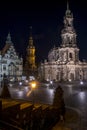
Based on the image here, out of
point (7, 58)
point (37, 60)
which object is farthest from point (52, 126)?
point (37, 60)

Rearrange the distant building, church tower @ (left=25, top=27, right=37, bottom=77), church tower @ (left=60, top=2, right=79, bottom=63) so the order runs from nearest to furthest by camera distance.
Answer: the distant building → church tower @ (left=60, top=2, right=79, bottom=63) → church tower @ (left=25, top=27, right=37, bottom=77)

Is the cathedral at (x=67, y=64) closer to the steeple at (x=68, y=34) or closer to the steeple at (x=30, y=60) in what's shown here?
the steeple at (x=68, y=34)

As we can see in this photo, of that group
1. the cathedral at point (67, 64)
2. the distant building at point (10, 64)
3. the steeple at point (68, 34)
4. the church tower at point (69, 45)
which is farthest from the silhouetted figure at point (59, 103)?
the steeple at point (68, 34)

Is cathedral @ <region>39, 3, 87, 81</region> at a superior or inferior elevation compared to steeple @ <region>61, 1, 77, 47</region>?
inferior

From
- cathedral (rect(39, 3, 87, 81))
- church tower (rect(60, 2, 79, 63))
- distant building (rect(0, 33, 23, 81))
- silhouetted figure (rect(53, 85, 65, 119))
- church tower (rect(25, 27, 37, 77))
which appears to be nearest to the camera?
silhouetted figure (rect(53, 85, 65, 119))

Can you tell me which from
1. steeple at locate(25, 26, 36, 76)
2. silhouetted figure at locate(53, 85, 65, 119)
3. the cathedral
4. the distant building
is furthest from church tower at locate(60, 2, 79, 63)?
silhouetted figure at locate(53, 85, 65, 119)

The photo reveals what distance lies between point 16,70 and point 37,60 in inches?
1166

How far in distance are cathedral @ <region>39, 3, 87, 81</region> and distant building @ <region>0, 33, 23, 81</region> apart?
535 inches

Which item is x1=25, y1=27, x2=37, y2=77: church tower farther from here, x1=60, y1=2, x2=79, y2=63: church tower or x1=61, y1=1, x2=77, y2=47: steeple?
x1=61, y1=1, x2=77, y2=47: steeple

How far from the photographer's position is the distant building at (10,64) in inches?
3250

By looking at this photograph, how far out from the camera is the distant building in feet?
271

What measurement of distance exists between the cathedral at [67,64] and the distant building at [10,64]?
13585mm

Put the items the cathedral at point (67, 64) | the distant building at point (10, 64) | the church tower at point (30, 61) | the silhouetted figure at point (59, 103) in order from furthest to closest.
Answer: the church tower at point (30, 61)
the cathedral at point (67, 64)
the distant building at point (10, 64)
the silhouetted figure at point (59, 103)

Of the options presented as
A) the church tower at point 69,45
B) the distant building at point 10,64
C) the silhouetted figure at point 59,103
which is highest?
the church tower at point 69,45
